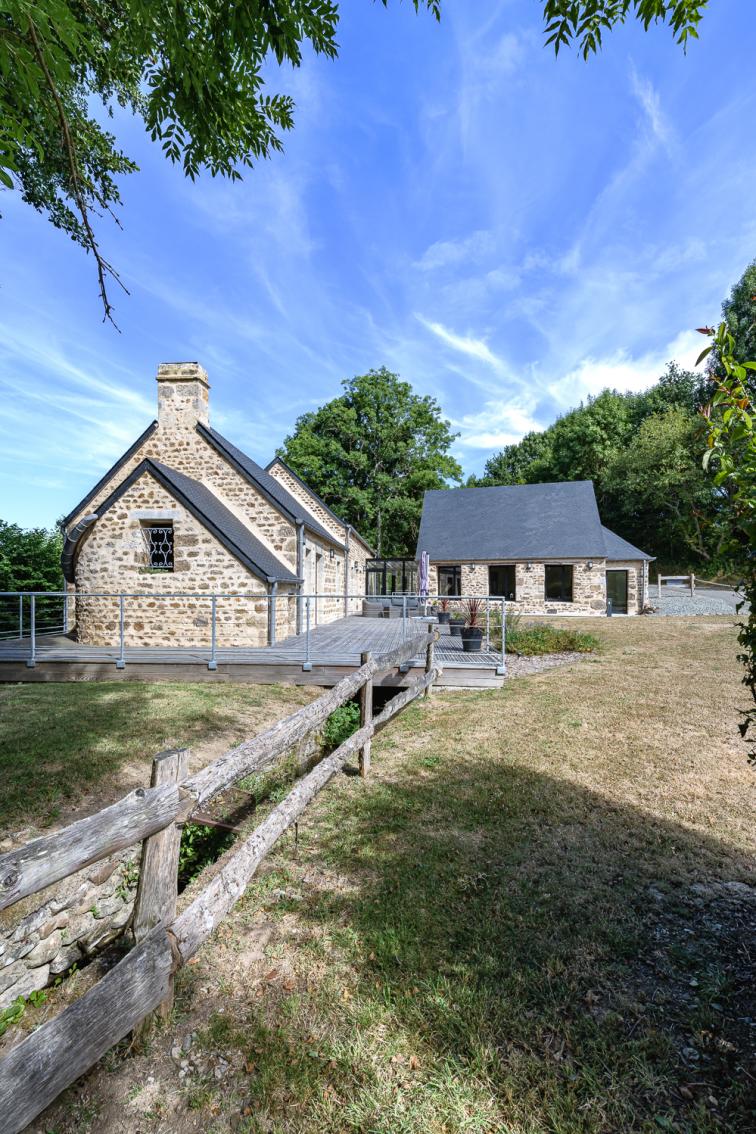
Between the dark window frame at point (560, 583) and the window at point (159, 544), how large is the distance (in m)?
18.2

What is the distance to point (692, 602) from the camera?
2611cm

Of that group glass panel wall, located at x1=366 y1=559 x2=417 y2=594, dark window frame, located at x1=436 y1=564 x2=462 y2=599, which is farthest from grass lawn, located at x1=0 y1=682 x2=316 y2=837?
glass panel wall, located at x1=366 y1=559 x2=417 y2=594

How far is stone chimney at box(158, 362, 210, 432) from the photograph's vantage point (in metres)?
13.7

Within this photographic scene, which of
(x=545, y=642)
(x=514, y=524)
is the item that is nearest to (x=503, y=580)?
(x=514, y=524)

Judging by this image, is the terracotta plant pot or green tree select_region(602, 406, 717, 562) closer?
the terracotta plant pot

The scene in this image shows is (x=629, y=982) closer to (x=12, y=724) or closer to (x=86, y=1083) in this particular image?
(x=86, y=1083)

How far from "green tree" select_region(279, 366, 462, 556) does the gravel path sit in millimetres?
17524

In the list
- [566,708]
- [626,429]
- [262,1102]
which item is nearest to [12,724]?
[262,1102]

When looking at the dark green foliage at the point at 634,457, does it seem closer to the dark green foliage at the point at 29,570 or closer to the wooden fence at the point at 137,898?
the dark green foliage at the point at 29,570

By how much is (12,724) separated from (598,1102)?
7464 mm

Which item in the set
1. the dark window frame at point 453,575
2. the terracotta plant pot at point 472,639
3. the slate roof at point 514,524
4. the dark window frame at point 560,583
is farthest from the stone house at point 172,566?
the dark window frame at point 560,583

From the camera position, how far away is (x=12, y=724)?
22.5ft

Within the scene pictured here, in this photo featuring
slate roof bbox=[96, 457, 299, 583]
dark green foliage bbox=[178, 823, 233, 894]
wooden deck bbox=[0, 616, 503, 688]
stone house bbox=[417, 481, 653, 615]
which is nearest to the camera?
dark green foliage bbox=[178, 823, 233, 894]

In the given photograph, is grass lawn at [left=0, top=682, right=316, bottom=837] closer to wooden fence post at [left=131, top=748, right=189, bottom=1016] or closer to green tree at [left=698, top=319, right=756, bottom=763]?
wooden fence post at [left=131, top=748, right=189, bottom=1016]
